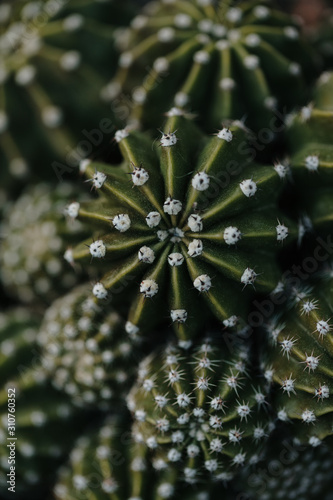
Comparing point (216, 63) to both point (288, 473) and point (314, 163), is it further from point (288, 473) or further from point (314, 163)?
point (288, 473)

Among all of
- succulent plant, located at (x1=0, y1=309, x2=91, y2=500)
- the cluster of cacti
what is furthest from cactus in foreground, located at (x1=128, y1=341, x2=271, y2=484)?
succulent plant, located at (x1=0, y1=309, x2=91, y2=500)

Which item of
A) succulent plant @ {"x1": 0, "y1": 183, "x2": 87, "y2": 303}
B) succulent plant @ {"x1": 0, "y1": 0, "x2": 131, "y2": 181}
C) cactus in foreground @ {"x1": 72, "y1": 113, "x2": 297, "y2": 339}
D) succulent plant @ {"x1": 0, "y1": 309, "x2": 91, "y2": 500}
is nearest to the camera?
cactus in foreground @ {"x1": 72, "y1": 113, "x2": 297, "y2": 339}

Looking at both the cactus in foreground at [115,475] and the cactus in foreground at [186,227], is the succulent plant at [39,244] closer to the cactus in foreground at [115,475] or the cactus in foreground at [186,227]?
the cactus in foreground at [186,227]

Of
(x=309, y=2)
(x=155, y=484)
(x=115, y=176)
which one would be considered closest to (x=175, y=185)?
(x=115, y=176)

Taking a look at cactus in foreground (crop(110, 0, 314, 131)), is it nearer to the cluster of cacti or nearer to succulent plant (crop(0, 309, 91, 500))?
the cluster of cacti

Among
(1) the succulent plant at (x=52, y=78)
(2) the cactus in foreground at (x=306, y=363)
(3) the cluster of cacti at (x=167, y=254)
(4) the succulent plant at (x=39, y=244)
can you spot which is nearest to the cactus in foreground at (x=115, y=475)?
(3) the cluster of cacti at (x=167, y=254)

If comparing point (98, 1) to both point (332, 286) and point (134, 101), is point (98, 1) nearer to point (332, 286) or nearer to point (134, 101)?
point (134, 101)
